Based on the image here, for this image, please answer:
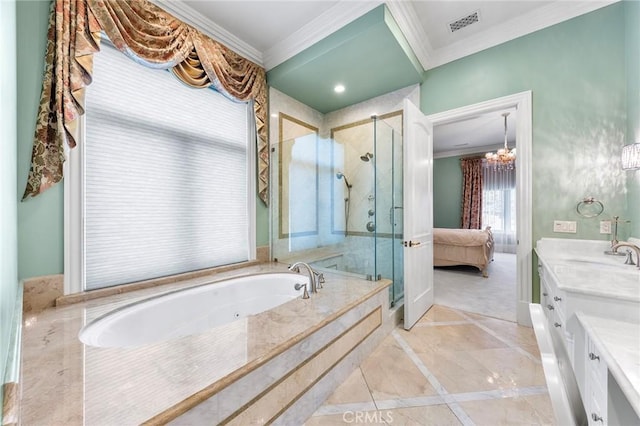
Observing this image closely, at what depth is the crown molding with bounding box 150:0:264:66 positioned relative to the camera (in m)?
1.91

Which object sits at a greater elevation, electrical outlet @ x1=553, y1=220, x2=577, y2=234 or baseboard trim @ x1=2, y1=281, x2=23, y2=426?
electrical outlet @ x1=553, y1=220, x2=577, y2=234

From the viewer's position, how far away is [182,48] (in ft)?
6.26

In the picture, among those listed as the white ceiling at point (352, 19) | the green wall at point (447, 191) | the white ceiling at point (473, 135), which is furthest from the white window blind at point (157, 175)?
the green wall at point (447, 191)

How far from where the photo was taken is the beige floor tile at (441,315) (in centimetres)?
241

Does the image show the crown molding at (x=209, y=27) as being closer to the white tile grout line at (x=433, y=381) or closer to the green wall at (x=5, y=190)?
the green wall at (x=5, y=190)

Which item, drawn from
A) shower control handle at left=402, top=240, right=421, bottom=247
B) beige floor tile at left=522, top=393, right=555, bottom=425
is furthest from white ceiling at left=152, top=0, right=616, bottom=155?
beige floor tile at left=522, top=393, right=555, bottom=425

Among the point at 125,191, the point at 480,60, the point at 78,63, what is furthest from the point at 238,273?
the point at 480,60

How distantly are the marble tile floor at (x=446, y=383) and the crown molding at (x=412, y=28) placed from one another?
8.74 feet

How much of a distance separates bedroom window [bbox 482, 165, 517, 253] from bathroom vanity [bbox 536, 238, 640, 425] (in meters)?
5.43

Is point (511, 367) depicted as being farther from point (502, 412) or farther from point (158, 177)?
point (158, 177)

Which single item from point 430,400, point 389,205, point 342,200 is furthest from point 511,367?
point 342,200

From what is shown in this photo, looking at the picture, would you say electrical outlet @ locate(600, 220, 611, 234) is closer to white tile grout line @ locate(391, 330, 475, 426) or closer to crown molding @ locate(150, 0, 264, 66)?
white tile grout line @ locate(391, 330, 475, 426)

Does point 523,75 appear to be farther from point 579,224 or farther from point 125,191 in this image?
point 125,191

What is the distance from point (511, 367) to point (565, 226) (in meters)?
1.27
